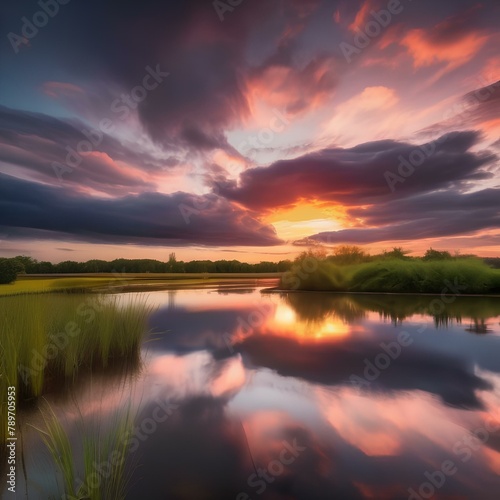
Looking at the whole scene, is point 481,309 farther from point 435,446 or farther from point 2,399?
point 2,399

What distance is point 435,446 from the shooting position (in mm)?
3404

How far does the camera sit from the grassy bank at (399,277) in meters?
20.4

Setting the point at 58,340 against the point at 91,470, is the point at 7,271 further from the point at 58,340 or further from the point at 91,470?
the point at 91,470

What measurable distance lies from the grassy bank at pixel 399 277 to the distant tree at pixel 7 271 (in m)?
17.2

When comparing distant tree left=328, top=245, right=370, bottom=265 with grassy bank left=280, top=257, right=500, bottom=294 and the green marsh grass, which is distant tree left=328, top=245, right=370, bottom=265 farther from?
the green marsh grass

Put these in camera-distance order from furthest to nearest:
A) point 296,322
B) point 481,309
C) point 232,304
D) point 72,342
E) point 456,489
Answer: point 232,304 < point 481,309 < point 296,322 < point 72,342 < point 456,489

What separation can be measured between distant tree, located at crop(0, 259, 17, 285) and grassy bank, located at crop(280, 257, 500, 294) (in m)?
17.2

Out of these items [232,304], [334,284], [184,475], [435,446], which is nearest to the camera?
[184,475]

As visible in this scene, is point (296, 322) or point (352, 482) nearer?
point (352, 482)

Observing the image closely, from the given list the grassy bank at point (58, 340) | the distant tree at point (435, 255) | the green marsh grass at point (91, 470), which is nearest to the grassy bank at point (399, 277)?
the distant tree at point (435, 255)

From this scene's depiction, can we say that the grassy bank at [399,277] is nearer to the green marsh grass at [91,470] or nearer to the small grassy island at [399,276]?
the small grassy island at [399,276]

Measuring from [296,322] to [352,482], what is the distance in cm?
807

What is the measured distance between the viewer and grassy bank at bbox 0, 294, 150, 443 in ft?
15.5

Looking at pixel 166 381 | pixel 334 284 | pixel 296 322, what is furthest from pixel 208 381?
pixel 334 284
